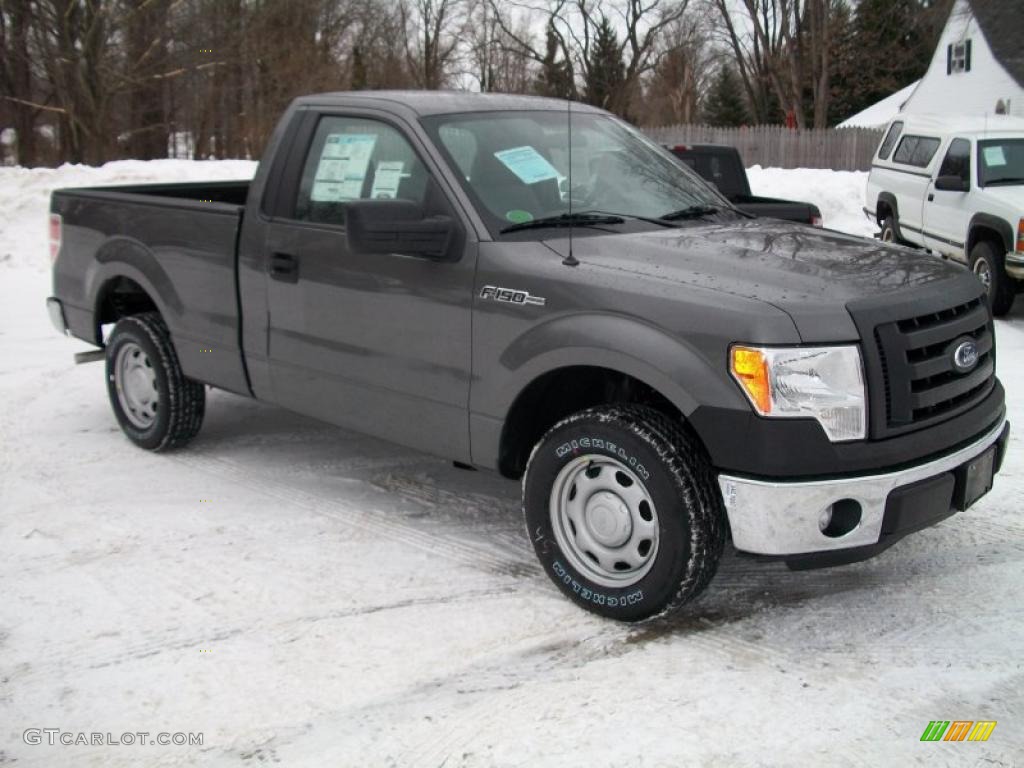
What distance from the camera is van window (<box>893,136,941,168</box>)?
12352 mm

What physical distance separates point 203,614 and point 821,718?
7.30ft

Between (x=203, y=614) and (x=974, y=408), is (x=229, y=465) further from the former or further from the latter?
(x=974, y=408)

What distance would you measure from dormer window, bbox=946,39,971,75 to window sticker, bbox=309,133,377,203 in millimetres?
42767

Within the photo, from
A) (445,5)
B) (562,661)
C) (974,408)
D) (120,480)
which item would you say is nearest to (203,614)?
(562,661)

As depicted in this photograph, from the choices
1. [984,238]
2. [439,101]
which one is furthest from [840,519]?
[984,238]

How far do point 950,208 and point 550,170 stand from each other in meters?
7.93

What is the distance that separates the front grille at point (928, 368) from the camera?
359 centimetres

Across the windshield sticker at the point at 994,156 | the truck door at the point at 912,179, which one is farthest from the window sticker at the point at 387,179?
the truck door at the point at 912,179

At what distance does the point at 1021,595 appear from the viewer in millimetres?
4195

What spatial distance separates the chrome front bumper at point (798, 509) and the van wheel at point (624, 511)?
0.45 ft

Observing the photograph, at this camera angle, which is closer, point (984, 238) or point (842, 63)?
point (984, 238)

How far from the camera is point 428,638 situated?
3.92 metres

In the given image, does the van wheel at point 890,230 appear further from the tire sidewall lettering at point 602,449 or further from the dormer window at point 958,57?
the dormer window at point 958,57

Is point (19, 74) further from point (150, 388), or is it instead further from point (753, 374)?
point (753, 374)
